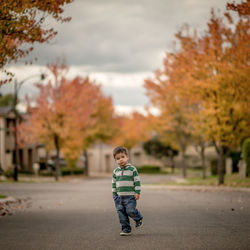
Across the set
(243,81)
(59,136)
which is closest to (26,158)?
(59,136)

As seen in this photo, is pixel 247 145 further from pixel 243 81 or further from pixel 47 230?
pixel 47 230

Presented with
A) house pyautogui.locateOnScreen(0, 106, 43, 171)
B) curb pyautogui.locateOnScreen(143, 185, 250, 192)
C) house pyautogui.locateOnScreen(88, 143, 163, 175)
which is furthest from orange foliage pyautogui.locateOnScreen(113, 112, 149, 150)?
curb pyautogui.locateOnScreen(143, 185, 250, 192)

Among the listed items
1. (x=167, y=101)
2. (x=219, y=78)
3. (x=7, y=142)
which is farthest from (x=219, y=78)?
(x=7, y=142)

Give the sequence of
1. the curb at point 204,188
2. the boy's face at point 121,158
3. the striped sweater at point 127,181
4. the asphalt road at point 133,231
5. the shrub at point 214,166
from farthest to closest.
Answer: the shrub at point 214,166 < the curb at point 204,188 < the striped sweater at point 127,181 < the boy's face at point 121,158 < the asphalt road at point 133,231

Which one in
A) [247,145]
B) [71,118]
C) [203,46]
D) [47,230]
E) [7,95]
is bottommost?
[47,230]

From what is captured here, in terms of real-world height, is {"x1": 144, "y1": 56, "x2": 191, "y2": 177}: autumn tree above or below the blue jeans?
above

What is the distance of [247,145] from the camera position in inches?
933

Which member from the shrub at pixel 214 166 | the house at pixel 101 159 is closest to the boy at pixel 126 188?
the shrub at pixel 214 166

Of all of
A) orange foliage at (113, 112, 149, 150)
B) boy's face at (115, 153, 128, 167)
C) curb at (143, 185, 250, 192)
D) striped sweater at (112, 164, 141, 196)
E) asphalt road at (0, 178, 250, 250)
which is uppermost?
orange foliage at (113, 112, 149, 150)

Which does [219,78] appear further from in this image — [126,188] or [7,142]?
[7,142]

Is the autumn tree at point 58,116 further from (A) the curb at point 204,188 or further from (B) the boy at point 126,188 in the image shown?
(B) the boy at point 126,188

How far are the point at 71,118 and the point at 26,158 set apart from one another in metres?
16.3

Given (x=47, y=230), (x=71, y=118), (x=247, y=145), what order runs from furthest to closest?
(x=71, y=118)
(x=247, y=145)
(x=47, y=230)

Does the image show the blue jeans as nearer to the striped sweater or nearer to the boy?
the boy
